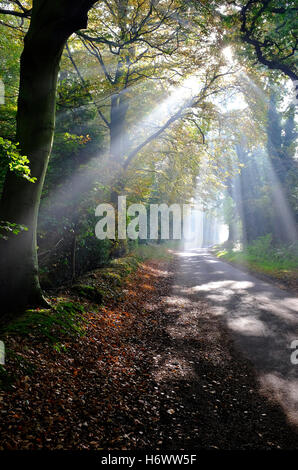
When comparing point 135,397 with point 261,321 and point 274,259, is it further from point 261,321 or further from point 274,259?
point 274,259

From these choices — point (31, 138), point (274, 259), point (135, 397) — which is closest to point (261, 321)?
point (135, 397)

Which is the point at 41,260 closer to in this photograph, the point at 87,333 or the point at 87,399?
the point at 87,333

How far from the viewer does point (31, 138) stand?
5.79m

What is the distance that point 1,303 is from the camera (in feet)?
19.3

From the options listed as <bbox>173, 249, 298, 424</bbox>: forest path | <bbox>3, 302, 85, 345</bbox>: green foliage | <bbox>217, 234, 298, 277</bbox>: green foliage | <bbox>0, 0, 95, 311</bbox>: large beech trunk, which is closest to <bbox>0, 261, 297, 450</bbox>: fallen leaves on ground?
<bbox>3, 302, 85, 345</bbox>: green foliage

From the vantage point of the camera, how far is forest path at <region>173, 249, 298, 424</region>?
4949 millimetres

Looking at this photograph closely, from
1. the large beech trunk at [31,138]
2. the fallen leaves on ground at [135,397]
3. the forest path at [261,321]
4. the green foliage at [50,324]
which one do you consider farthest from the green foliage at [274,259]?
the large beech trunk at [31,138]

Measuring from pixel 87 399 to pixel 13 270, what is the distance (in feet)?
10.2

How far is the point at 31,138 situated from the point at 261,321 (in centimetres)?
744

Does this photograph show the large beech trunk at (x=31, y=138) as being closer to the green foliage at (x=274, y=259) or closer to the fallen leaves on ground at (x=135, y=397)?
the fallen leaves on ground at (x=135, y=397)

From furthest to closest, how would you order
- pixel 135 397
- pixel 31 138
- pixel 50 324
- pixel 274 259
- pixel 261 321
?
1. pixel 274 259
2. pixel 261 321
3. pixel 31 138
4. pixel 50 324
5. pixel 135 397

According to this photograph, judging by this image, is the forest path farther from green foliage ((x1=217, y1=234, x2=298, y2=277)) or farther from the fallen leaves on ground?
green foliage ((x1=217, y1=234, x2=298, y2=277))

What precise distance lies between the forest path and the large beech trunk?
485cm
